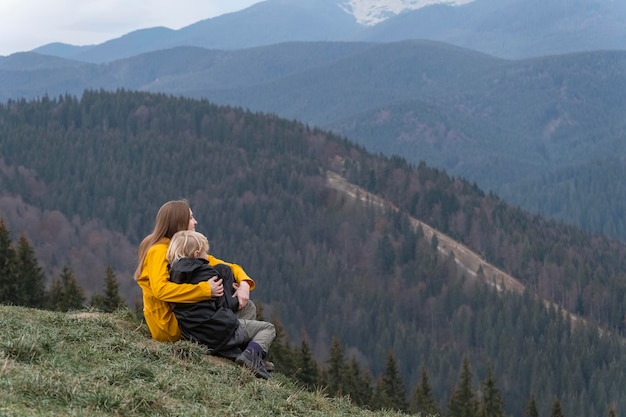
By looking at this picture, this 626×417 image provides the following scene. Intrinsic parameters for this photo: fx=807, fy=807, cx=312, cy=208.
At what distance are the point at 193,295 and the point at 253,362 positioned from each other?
160 cm

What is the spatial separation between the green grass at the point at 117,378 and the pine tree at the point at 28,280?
3490 cm

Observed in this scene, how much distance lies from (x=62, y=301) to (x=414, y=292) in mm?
124028

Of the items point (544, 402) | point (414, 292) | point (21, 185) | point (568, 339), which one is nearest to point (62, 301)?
point (544, 402)

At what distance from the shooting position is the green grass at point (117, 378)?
9.36m

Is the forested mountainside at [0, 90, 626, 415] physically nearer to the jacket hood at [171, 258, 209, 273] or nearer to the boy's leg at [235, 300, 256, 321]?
the boy's leg at [235, 300, 256, 321]

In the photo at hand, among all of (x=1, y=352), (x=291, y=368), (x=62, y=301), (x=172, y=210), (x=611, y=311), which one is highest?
(x=172, y=210)

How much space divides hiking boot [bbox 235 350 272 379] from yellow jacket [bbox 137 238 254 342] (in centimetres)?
122

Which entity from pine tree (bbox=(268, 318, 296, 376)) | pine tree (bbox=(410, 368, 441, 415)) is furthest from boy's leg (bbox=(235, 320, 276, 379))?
pine tree (bbox=(410, 368, 441, 415))

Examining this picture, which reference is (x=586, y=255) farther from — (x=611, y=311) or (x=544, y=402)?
(x=544, y=402)

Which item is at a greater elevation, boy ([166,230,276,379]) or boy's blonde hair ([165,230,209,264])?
boy's blonde hair ([165,230,209,264])

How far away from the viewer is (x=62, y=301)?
160ft

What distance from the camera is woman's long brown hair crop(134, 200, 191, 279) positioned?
13.5 m

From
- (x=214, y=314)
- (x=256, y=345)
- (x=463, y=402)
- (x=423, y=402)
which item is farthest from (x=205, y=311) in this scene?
(x=463, y=402)

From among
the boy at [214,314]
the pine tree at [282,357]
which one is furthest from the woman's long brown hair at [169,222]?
the pine tree at [282,357]
